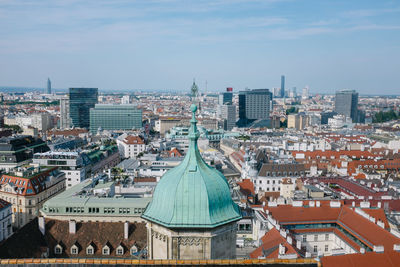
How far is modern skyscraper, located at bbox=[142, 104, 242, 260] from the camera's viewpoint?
67.7 feet

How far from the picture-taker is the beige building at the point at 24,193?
75938 mm

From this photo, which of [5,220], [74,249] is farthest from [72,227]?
[5,220]

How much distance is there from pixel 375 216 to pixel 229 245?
38.8 m

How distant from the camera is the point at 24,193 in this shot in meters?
75.5

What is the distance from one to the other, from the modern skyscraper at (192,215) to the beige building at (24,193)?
61476 mm

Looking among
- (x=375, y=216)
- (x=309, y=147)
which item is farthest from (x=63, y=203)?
(x=309, y=147)

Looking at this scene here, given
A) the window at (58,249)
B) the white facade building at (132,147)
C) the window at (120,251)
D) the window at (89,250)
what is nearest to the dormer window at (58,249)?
the window at (58,249)

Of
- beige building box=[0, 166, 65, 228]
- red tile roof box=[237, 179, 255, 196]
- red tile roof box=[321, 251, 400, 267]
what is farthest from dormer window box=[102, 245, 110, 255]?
red tile roof box=[237, 179, 255, 196]

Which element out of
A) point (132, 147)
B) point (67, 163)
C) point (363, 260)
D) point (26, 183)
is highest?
point (363, 260)

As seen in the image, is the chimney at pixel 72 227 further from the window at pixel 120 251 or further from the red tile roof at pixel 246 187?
the red tile roof at pixel 246 187

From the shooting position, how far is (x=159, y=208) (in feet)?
70.5

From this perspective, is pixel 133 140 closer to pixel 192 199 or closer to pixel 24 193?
pixel 24 193

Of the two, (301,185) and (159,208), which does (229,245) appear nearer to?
(159,208)

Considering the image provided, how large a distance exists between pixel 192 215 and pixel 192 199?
0.79 metres
